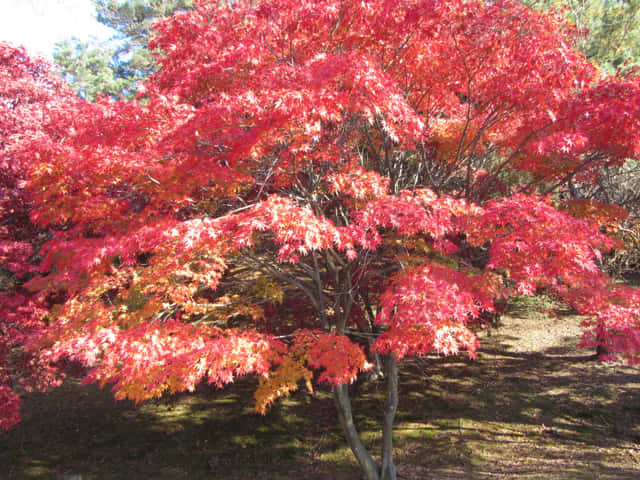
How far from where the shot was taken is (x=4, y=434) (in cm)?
788

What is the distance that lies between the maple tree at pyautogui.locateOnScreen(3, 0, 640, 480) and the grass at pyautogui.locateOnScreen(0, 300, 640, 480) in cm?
180

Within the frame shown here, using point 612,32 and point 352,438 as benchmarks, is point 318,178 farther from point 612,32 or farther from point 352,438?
Answer: point 612,32

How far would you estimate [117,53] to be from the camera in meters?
21.5

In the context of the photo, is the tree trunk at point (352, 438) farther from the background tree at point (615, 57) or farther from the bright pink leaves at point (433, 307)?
the background tree at point (615, 57)

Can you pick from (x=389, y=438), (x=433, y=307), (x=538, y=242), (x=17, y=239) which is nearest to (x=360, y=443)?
(x=389, y=438)

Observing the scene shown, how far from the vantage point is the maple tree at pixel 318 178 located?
3.90 meters

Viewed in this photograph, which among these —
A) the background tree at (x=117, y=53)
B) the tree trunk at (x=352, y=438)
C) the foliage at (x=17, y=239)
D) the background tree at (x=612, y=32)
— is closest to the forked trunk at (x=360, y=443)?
the tree trunk at (x=352, y=438)

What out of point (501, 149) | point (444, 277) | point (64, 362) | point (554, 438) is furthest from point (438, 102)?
point (64, 362)

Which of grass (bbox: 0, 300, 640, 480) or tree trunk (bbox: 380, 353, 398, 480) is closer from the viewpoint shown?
tree trunk (bbox: 380, 353, 398, 480)

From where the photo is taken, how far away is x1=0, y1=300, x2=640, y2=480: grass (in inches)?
259

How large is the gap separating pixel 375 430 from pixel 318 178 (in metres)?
Answer: 5.43

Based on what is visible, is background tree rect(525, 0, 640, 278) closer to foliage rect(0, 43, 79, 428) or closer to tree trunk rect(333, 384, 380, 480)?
tree trunk rect(333, 384, 380, 480)

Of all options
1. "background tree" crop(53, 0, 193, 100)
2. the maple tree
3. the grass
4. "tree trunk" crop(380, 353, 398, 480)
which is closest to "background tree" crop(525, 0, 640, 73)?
the maple tree

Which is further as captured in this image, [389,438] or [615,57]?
[615,57]
